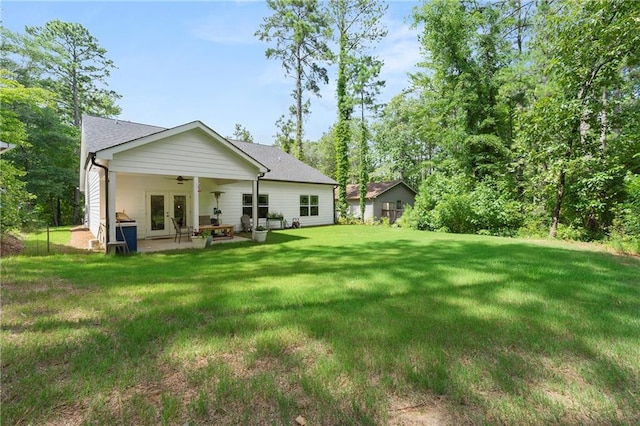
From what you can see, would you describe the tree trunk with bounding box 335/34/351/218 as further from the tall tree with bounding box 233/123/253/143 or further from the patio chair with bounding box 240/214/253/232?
the tall tree with bounding box 233/123/253/143

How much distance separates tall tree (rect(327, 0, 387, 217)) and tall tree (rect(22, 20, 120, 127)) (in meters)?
20.3

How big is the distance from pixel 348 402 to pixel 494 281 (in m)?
4.44

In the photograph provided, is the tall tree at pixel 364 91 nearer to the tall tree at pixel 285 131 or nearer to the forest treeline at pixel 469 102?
the forest treeline at pixel 469 102

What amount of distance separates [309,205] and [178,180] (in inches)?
315

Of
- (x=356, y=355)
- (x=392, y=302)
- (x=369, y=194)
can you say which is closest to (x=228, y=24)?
(x=392, y=302)

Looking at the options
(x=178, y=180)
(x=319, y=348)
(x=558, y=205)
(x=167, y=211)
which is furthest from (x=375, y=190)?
(x=319, y=348)

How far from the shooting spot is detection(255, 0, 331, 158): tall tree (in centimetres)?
2377

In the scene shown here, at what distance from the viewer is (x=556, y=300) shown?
4254 mm

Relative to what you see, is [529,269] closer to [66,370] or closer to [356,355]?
[356,355]

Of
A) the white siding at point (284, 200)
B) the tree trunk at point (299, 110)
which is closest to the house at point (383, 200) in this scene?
the white siding at point (284, 200)

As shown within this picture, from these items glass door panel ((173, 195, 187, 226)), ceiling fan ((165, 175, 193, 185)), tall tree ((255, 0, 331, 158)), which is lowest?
glass door panel ((173, 195, 187, 226))

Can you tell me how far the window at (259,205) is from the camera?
14.9 m

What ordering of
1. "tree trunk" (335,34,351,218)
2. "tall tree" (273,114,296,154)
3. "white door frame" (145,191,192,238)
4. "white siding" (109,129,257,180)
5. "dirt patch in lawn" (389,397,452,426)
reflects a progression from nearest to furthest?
"dirt patch in lawn" (389,397,452,426) → "white siding" (109,129,257,180) → "white door frame" (145,191,192,238) → "tree trunk" (335,34,351,218) → "tall tree" (273,114,296,154)

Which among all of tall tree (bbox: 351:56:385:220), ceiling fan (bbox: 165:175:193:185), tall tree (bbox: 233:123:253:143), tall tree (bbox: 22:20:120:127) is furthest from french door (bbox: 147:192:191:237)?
tall tree (bbox: 233:123:253:143)
